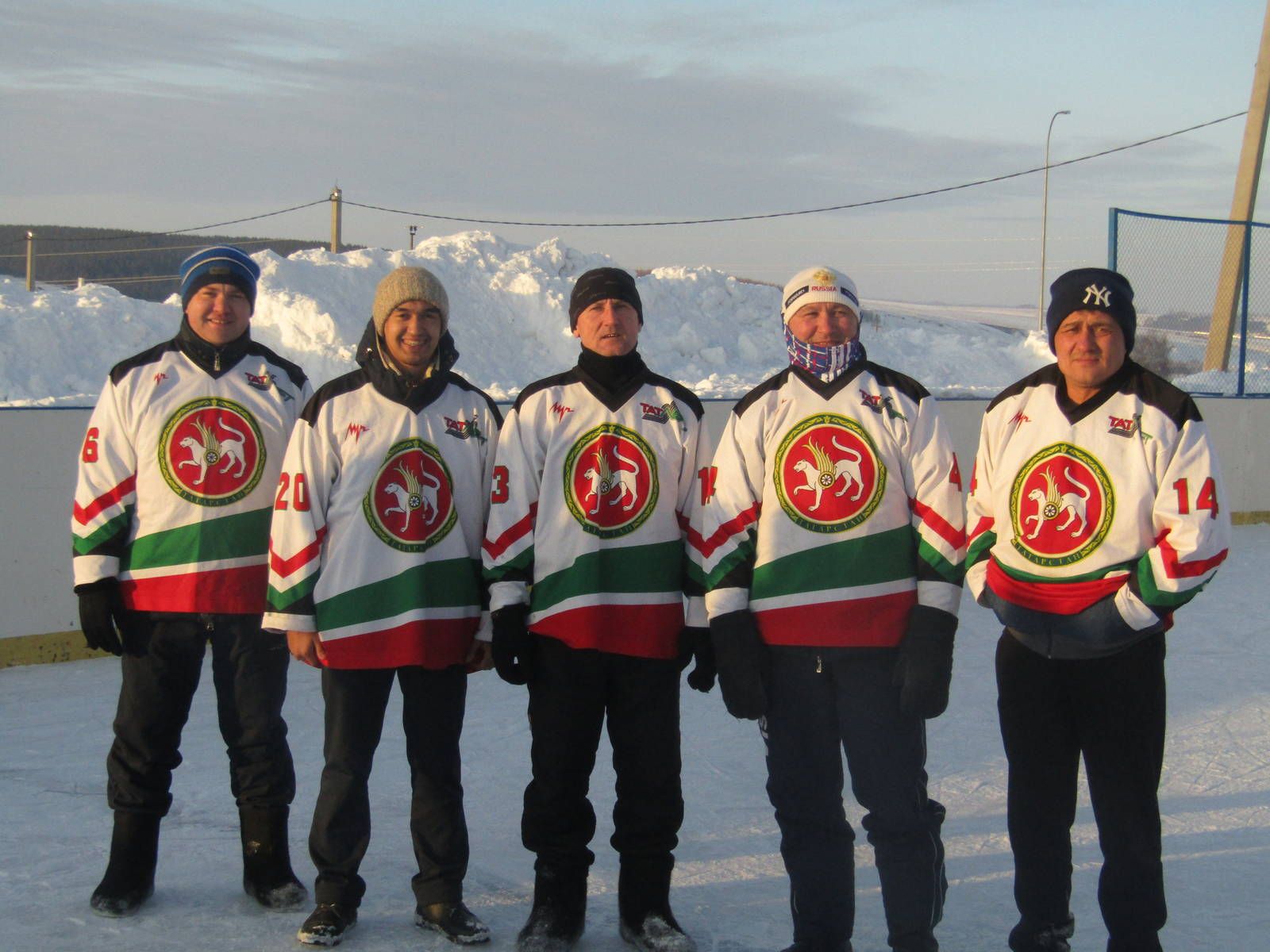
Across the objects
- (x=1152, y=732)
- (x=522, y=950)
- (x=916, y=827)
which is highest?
(x=1152, y=732)

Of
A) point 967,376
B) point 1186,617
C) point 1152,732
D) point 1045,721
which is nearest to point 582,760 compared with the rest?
point 1045,721

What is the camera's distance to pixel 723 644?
116 inches

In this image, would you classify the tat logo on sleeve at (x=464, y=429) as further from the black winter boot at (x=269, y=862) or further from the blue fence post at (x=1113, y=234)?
the blue fence post at (x=1113, y=234)

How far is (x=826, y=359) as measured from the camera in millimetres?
3000

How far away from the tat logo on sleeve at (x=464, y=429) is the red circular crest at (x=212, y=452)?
21.1 inches

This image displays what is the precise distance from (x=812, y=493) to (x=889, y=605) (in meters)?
0.31

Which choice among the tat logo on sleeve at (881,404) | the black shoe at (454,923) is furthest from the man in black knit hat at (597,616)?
the tat logo on sleeve at (881,404)

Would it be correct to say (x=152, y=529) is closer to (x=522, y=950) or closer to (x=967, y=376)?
(x=522, y=950)

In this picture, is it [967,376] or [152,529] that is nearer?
[152,529]

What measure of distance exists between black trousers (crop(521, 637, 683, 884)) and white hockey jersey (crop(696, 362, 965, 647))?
331mm

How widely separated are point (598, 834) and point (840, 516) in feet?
5.15

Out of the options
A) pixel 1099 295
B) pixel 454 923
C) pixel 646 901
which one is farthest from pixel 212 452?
pixel 1099 295

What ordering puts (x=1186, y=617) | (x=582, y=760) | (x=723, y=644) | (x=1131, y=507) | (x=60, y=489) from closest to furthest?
(x=1131, y=507) → (x=723, y=644) → (x=582, y=760) → (x=60, y=489) → (x=1186, y=617)

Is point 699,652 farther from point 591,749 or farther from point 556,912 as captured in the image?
point 556,912
